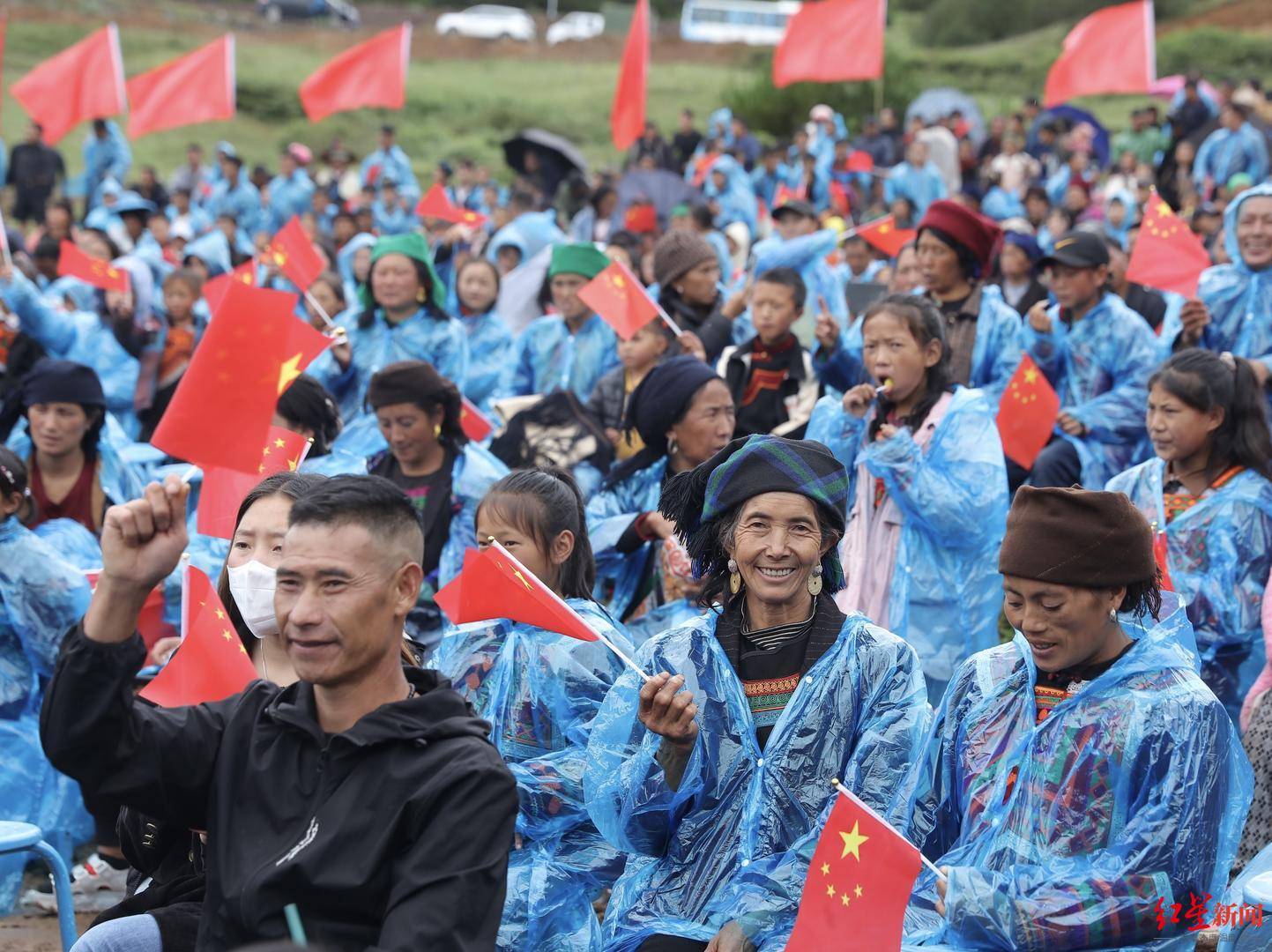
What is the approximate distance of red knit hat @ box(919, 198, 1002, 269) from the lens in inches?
291

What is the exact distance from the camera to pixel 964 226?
7410mm

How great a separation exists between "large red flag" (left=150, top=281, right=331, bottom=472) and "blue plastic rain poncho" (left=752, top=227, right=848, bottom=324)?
477 centimetres

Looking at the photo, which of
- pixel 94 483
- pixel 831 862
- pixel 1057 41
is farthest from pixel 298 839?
pixel 1057 41

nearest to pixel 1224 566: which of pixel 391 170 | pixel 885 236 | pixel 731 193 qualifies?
pixel 885 236

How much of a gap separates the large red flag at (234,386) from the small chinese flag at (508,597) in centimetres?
89

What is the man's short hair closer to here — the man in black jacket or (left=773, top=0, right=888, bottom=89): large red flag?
the man in black jacket

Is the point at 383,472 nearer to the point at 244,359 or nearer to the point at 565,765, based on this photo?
the point at 244,359

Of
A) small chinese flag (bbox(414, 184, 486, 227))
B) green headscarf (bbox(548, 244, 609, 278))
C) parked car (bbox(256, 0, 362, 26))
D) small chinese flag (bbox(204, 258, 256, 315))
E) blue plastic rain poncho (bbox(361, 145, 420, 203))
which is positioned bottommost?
small chinese flag (bbox(204, 258, 256, 315))

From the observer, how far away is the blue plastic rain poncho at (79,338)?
982cm

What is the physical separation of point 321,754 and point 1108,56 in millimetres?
14225

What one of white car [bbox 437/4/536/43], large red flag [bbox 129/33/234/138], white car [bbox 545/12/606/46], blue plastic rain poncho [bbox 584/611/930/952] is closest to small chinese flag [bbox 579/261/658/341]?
blue plastic rain poncho [bbox 584/611/930/952]

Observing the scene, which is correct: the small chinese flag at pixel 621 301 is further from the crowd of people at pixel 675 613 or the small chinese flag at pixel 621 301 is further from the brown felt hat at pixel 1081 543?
the brown felt hat at pixel 1081 543

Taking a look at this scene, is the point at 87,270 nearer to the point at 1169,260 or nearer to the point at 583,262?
the point at 583,262

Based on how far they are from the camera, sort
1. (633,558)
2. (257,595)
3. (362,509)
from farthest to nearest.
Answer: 1. (633,558)
2. (257,595)
3. (362,509)
